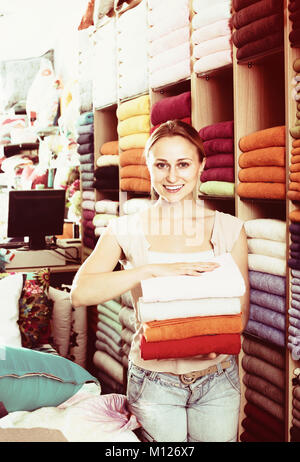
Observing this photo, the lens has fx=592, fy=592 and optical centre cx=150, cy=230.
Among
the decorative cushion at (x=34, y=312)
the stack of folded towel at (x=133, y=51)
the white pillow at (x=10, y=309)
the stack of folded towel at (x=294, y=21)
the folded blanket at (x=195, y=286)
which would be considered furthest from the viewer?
the stack of folded towel at (x=133, y=51)

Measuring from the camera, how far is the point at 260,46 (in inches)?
89.7

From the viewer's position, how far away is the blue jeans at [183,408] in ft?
4.85

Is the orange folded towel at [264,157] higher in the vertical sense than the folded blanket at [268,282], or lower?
higher

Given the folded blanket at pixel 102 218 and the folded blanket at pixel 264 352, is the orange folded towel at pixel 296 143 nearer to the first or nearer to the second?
the folded blanket at pixel 264 352

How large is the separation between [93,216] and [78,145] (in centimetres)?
64

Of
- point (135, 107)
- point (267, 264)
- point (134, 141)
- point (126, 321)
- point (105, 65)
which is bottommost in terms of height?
point (126, 321)

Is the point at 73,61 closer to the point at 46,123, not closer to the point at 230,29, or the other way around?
the point at 46,123

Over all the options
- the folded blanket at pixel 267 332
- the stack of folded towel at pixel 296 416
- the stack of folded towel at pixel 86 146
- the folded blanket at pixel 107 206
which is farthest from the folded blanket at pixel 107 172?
the stack of folded towel at pixel 296 416

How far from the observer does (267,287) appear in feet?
7.68

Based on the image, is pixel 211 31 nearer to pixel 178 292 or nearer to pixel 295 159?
pixel 295 159

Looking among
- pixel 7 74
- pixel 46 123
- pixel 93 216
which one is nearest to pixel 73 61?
pixel 46 123

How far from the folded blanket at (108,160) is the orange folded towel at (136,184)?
0.24 m

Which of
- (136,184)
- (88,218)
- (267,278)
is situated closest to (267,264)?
(267,278)

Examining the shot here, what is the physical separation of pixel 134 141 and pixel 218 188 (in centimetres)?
92
